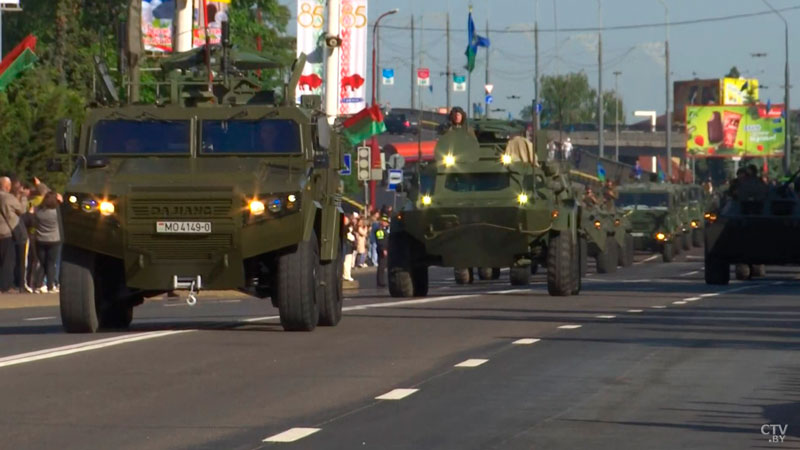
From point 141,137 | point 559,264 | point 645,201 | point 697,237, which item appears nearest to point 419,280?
point 559,264

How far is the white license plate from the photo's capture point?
1697 centimetres

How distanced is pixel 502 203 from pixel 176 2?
313 inches

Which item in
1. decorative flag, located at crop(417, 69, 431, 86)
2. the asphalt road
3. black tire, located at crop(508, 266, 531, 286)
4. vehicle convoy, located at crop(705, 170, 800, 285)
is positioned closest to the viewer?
the asphalt road

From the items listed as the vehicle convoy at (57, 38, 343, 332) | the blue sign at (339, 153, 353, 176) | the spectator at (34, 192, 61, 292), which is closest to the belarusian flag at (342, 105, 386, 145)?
the blue sign at (339, 153, 353, 176)

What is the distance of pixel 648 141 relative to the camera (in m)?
148

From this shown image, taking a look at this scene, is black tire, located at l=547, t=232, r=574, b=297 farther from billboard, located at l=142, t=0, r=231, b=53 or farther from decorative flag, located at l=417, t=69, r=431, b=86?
decorative flag, located at l=417, t=69, r=431, b=86

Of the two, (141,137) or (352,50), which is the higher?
(352,50)

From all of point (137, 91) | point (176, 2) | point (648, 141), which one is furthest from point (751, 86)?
point (137, 91)

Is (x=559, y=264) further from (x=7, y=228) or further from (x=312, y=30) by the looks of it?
(x=312, y=30)

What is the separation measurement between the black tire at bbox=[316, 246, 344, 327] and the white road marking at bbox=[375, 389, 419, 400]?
542cm

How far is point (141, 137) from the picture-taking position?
18.2 m

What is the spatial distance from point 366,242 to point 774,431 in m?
36.4

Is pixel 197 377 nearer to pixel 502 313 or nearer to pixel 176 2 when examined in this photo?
pixel 502 313

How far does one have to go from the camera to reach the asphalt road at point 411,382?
10.4 meters
